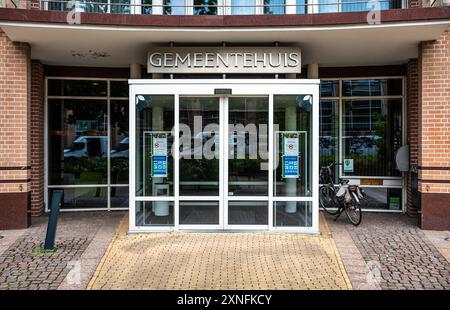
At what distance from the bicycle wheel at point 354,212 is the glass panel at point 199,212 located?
2632 mm

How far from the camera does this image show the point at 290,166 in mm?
8586

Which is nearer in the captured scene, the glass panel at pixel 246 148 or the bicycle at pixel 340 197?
the glass panel at pixel 246 148

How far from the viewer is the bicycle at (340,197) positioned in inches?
359

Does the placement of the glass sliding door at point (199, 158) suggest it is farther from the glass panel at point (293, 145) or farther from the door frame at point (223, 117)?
the glass panel at point (293, 145)

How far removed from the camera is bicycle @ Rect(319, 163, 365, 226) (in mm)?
9125

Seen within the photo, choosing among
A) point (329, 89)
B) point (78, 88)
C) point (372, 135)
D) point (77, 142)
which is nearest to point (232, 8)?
point (329, 89)

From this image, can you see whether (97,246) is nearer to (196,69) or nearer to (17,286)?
(17,286)

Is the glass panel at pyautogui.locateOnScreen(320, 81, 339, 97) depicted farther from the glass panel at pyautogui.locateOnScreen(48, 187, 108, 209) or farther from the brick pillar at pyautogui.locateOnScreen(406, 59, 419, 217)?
the glass panel at pyautogui.locateOnScreen(48, 187, 108, 209)

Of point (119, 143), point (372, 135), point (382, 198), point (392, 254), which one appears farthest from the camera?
point (119, 143)

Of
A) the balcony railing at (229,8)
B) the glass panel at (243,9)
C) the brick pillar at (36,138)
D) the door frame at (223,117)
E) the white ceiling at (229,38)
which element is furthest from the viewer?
the brick pillar at (36,138)

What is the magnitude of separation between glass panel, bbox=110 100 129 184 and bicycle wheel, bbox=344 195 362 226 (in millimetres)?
5067

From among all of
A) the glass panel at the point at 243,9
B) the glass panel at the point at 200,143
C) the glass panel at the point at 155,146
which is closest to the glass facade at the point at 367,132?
the glass panel at the point at 243,9

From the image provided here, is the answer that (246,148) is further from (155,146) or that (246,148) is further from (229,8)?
(229,8)

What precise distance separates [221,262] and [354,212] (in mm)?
3526
